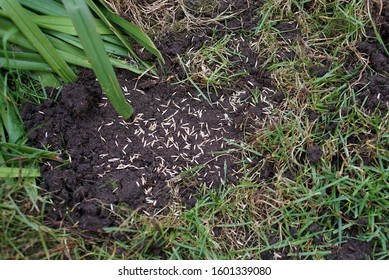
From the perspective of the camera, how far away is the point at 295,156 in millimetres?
2494

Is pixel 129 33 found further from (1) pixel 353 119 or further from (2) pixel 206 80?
(1) pixel 353 119

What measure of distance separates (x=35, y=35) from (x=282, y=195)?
1274 millimetres

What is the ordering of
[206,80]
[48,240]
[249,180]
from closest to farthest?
[48,240] < [249,180] < [206,80]

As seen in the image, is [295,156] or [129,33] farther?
[129,33]

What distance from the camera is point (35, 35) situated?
251 centimetres

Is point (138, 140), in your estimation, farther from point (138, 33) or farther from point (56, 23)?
point (56, 23)

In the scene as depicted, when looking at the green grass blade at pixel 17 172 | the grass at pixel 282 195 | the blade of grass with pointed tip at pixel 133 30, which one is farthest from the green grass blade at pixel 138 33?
the green grass blade at pixel 17 172

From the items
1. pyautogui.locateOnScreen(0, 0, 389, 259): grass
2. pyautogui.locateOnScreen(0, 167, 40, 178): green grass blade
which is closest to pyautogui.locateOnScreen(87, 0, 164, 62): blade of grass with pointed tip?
pyautogui.locateOnScreen(0, 0, 389, 259): grass

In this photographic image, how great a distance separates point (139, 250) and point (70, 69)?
0.88 metres

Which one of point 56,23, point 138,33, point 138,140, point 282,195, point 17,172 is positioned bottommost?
point 282,195

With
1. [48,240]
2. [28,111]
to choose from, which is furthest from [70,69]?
[48,240]

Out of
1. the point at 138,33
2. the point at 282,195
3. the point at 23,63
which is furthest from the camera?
the point at 138,33

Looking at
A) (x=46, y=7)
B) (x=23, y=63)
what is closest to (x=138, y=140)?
(x=23, y=63)

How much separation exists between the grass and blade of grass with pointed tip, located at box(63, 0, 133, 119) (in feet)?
1.28
